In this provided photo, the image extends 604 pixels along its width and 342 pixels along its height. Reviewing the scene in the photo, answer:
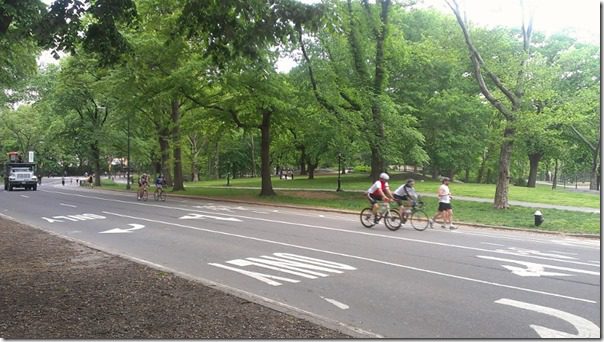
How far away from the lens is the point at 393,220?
15.5 metres

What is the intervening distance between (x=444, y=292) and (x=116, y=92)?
2668 centimetres

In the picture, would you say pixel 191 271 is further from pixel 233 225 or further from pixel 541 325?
pixel 233 225

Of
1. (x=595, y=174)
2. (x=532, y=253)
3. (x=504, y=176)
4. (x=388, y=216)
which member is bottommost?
(x=532, y=253)

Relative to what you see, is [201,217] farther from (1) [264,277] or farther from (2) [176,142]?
(2) [176,142]

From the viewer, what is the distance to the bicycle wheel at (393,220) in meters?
15.4

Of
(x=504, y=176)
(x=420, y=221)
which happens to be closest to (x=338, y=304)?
(x=420, y=221)

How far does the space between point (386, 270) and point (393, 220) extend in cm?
646

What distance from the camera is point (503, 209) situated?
69.5 ft

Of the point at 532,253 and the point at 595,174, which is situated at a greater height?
the point at 595,174

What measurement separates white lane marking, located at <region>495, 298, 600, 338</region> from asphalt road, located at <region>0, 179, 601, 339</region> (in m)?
0.01

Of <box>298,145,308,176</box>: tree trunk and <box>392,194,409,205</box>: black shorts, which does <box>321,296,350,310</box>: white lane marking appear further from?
<box>298,145,308,176</box>: tree trunk

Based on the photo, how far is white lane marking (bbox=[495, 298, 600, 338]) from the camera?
5.69 meters

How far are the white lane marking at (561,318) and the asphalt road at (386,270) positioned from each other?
1 centimetres

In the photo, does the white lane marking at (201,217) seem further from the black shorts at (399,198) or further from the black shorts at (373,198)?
the black shorts at (399,198)
